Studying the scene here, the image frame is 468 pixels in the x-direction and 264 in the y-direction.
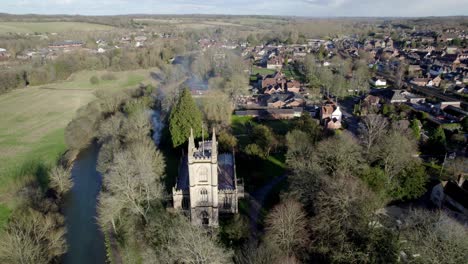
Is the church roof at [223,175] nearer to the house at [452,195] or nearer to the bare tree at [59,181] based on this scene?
the bare tree at [59,181]

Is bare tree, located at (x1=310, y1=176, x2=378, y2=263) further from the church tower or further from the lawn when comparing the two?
the lawn

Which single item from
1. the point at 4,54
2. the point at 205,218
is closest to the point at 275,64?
the point at 205,218

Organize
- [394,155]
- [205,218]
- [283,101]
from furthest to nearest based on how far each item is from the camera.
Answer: [283,101] → [394,155] → [205,218]

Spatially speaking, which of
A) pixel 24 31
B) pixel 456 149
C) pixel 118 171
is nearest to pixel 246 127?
pixel 118 171

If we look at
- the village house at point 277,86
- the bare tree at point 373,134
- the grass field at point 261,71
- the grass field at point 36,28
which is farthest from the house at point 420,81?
the grass field at point 36,28

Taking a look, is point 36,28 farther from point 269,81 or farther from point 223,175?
point 223,175
